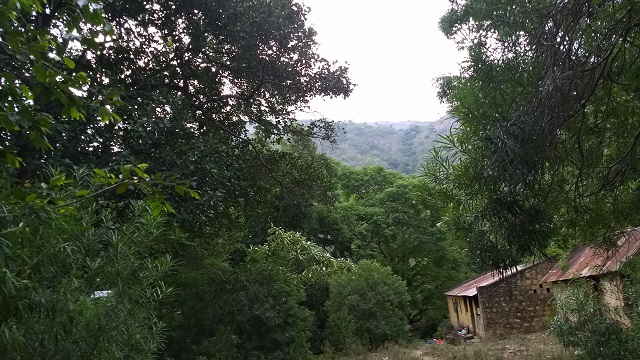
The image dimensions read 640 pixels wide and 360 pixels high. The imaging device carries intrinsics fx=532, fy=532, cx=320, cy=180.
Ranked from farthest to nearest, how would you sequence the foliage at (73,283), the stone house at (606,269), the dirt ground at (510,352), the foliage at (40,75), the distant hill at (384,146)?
the distant hill at (384,146)
the dirt ground at (510,352)
the stone house at (606,269)
the foliage at (73,283)
the foliage at (40,75)

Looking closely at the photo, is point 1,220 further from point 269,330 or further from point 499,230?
point 269,330

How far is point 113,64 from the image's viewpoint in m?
7.98

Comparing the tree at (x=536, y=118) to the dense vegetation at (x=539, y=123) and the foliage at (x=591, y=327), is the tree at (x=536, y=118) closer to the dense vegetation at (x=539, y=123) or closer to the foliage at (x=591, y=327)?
the dense vegetation at (x=539, y=123)

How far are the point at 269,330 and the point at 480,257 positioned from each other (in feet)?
21.1

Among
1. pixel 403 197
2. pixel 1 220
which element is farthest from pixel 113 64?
pixel 403 197

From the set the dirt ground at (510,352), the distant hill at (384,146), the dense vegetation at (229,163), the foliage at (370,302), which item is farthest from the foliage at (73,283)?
the distant hill at (384,146)

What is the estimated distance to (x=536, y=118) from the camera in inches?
168

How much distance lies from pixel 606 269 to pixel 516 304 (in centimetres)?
1090

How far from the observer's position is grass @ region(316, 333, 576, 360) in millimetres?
14130

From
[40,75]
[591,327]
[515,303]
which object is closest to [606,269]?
[591,327]

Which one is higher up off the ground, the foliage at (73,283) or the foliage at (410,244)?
the foliage at (410,244)

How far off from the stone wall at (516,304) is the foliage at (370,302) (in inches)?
144

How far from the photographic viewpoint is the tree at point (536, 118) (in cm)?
428

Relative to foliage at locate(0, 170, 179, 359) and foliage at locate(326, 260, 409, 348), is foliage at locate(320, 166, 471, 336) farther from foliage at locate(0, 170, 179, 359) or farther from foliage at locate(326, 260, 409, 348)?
foliage at locate(0, 170, 179, 359)
